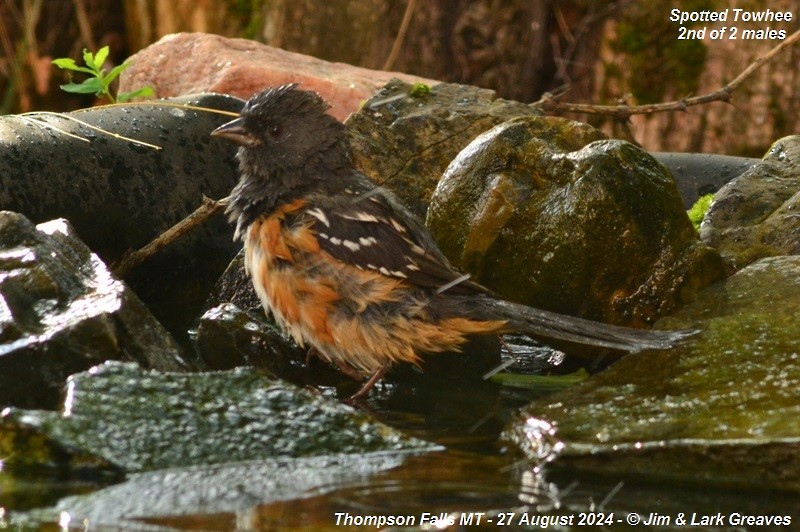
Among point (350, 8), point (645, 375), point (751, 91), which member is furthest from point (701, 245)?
point (350, 8)

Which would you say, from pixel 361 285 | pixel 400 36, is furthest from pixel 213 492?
pixel 400 36

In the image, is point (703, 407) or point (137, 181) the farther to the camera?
point (137, 181)

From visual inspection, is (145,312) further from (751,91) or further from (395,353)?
(751,91)

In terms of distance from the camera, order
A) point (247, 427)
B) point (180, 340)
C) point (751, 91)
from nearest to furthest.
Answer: point (247, 427), point (180, 340), point (751, 91)

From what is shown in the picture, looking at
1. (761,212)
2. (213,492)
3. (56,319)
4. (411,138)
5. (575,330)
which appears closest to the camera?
(213,492)

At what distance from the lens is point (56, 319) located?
3270 millimetres

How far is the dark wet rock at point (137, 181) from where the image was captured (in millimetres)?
4223

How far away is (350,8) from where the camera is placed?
7574 millimetres

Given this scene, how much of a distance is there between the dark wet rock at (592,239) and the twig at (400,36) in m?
3.34

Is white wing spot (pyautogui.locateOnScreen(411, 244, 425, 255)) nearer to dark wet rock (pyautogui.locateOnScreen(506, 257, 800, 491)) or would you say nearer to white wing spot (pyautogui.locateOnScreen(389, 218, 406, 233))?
white wing spot (pyautogui.locateOnScreen(389, 218, 406, 233))

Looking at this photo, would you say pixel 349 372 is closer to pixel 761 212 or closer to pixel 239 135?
pixel 239 135

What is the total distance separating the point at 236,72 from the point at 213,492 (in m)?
3.52

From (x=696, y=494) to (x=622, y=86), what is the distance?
5.54 meters

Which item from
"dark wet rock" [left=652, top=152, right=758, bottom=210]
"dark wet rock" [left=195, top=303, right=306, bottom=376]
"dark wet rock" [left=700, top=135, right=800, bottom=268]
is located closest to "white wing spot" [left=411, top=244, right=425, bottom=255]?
"dark wet rock" [left=195, top=303, right=306, bottom=376]
